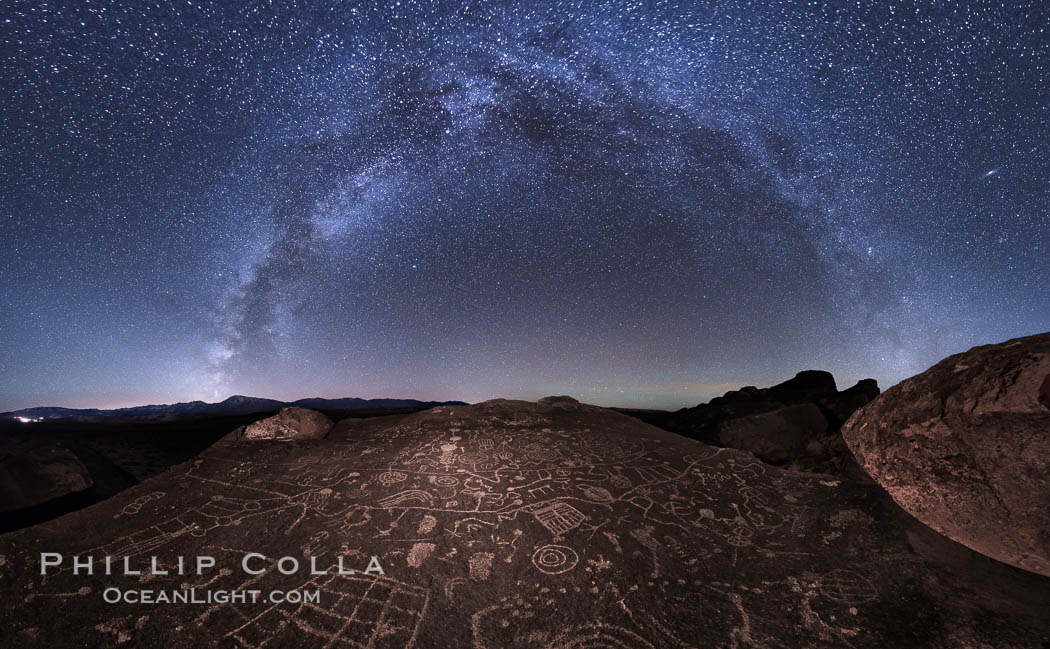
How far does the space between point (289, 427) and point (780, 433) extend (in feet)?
41.5

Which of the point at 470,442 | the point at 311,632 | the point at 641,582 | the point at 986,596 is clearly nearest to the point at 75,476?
the point at 470,442

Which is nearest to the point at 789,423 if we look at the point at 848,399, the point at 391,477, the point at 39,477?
the point at 848,399

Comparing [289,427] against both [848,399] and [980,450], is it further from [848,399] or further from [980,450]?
[848,399]

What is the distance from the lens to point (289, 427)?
806 cm

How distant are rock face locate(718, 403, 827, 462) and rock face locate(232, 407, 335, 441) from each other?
11.0 m

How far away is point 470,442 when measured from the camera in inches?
279

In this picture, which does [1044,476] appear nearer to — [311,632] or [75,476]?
[311,632]

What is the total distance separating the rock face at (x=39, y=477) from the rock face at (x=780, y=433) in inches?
676

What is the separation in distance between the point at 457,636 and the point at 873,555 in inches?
164

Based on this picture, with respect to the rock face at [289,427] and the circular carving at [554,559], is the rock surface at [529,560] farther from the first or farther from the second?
the rock face at [289,427]

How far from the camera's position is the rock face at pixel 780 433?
436 inches

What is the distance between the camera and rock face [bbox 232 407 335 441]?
7754 millimetres

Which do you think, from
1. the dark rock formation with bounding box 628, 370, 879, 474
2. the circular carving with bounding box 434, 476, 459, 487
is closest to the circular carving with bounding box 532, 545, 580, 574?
the circular carving with bounding box 434, 476, 459, 487

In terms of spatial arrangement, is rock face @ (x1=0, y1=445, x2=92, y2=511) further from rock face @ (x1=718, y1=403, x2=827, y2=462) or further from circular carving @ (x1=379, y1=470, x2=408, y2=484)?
rock face @ (x1=718, y1=403, x2=827, y2=462)
